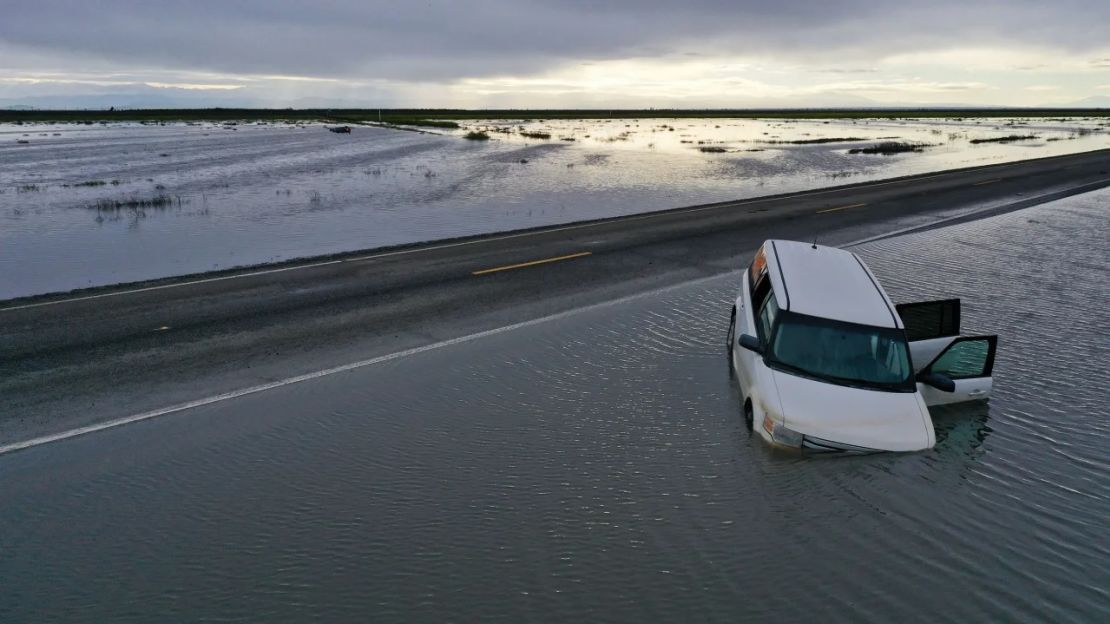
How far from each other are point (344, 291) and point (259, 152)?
5310cm

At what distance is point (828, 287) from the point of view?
29.2ft

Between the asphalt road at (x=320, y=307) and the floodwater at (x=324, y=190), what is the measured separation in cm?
346

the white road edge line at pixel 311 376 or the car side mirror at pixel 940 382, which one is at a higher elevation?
the car side mirror at pixel 940 382

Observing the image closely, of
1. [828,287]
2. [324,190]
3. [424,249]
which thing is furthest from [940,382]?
[324,190]

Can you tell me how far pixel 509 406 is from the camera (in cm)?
915

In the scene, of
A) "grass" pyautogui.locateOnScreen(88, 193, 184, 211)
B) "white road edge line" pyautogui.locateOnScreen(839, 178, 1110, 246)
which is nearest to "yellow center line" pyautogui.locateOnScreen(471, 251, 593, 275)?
"white road edge line" pyautogui.locateOnScreen(839, 178, 1110, 246)

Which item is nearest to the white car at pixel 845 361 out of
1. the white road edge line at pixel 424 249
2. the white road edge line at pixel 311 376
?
the white road edge line at pixel 311 376

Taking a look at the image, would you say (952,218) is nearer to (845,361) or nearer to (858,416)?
(845,361)

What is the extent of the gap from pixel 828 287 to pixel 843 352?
4.06ft

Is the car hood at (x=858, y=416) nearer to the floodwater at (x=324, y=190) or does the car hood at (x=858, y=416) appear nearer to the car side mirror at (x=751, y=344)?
the car side mirror at (x=751, y=344)

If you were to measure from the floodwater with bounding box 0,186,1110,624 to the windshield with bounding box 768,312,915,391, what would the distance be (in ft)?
3.12

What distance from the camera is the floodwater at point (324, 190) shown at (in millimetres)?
20109

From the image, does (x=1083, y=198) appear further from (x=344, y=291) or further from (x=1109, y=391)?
(x=344, y=291)

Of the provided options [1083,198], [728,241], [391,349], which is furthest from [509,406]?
[1083,198]
